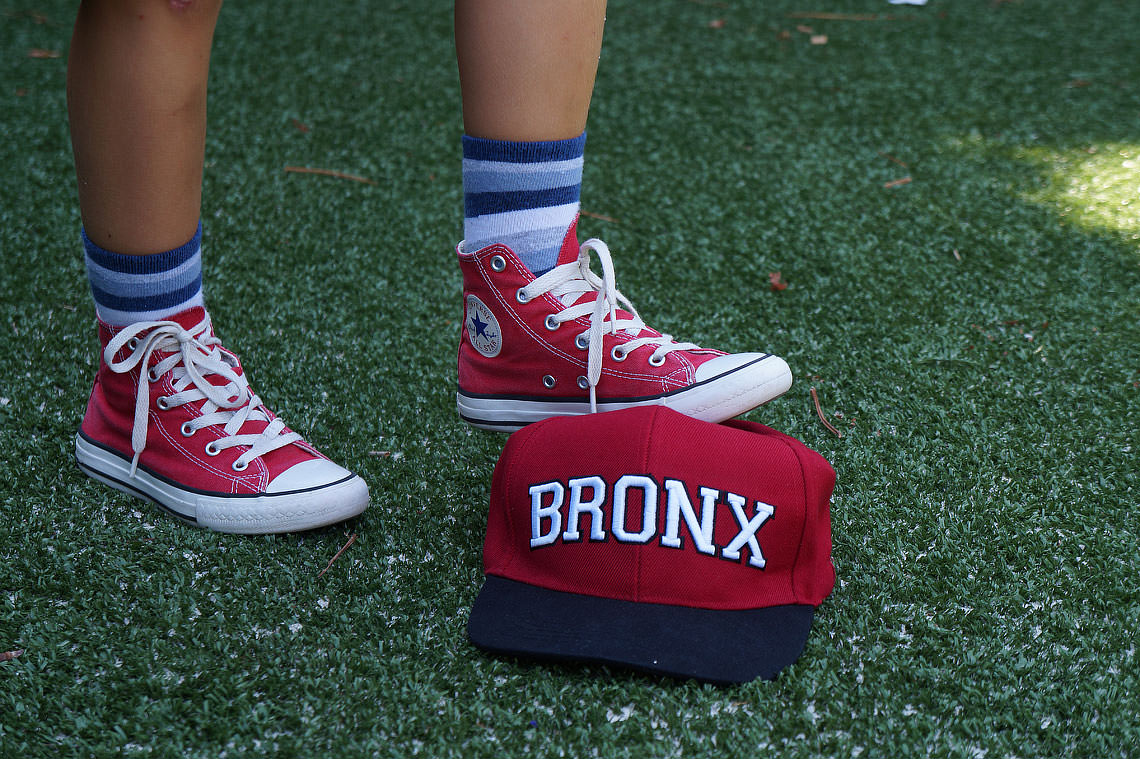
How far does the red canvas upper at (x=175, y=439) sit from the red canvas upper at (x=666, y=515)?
9.8 inches

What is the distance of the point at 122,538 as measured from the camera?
869mm

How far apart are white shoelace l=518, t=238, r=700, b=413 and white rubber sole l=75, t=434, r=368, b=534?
0.24 m

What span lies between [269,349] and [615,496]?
0.63 m

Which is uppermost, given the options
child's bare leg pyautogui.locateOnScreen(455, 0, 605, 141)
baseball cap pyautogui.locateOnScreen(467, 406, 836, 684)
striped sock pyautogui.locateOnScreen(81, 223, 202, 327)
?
child's bare leg pyautogui.locateOnScreen(455, 0, 605, 141)

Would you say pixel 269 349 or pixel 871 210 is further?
pixel 871 210

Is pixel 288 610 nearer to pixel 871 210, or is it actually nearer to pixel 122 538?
pixel 122 538

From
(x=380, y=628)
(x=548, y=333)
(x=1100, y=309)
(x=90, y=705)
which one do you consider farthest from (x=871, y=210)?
(x=90, y=705)

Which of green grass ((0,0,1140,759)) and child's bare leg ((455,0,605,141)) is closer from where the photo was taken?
green grass ((0,0,1140,759))

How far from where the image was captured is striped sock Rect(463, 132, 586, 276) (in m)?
0.88

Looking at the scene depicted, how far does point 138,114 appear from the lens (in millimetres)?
812

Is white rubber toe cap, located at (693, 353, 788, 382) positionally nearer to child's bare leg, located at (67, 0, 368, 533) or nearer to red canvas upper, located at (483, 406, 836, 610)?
red canvas upper, located at (483, 406, 836, 610)

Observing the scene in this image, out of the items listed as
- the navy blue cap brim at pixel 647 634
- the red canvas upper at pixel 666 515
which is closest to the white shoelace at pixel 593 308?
the red canvas upper at pixel 666 515

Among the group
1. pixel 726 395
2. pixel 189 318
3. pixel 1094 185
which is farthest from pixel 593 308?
pixel 1094 185

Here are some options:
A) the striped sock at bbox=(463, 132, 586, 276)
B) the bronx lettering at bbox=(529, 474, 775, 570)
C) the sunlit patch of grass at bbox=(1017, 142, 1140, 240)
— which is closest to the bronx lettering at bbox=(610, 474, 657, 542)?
the bronx lettering at bbox=(529, 474, 775, 570)
